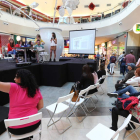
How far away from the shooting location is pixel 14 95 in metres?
1.31

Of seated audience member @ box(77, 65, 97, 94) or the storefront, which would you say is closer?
seated audience member @ box(77, 65, 97, 94)

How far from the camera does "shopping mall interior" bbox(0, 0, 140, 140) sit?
137 centimetres

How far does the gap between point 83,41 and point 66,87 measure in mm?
2768

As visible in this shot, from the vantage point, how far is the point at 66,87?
4.54 metres

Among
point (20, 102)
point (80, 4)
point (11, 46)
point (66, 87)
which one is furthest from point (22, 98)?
point (80, 4)

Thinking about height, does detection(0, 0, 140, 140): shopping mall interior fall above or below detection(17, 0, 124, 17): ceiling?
below

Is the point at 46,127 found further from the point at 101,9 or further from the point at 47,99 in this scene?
the point at 101,9

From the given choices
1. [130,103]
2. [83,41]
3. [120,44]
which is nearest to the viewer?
[130,103]

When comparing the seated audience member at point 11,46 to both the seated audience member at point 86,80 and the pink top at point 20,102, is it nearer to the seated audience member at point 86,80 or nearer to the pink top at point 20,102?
the seated audience member at point 86,80

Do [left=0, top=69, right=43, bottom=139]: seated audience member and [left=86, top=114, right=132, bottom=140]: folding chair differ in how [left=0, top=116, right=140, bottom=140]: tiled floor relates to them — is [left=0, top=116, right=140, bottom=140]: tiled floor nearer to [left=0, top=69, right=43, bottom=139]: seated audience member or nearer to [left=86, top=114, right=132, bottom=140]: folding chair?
[left=86, top=114, right=132, bottom=140]: folding chair

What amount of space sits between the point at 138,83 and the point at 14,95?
268cm

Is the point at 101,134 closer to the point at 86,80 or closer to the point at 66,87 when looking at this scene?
the point at 86,80

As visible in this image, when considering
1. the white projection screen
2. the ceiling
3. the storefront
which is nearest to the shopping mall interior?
the white projection screen

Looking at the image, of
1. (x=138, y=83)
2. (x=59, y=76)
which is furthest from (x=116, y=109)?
(x=59, y=76)
